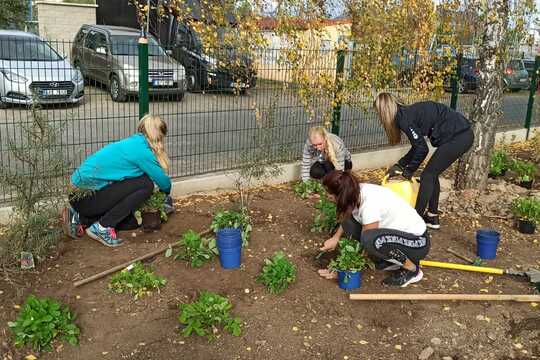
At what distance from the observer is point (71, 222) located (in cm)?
476

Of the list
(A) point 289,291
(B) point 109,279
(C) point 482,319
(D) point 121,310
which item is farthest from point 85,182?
(C) point 482,319

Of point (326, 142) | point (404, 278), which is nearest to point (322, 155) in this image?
point (326, 142)

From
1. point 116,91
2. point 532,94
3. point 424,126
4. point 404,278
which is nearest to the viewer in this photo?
point 404,278

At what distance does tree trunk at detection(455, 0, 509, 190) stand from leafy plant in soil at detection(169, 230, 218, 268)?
377cm

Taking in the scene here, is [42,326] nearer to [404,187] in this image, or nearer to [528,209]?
[404,187]

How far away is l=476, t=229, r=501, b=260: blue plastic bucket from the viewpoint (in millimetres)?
4887

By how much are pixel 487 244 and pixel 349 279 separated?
5.27ft

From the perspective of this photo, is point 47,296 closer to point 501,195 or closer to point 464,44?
point 501,195

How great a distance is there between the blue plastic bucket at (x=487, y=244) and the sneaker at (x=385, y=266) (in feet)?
3.24

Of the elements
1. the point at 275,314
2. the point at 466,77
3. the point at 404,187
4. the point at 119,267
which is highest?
the point at 466,77

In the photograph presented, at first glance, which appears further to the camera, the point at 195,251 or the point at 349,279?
the point at 195,251

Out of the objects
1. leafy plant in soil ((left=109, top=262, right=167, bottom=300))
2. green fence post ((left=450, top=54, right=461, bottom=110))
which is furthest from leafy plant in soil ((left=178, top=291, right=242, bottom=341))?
green fence post ((left=450, top=54, right=461, bottom=110))

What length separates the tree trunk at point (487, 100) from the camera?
6.27 m

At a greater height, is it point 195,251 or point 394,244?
point 394,244
